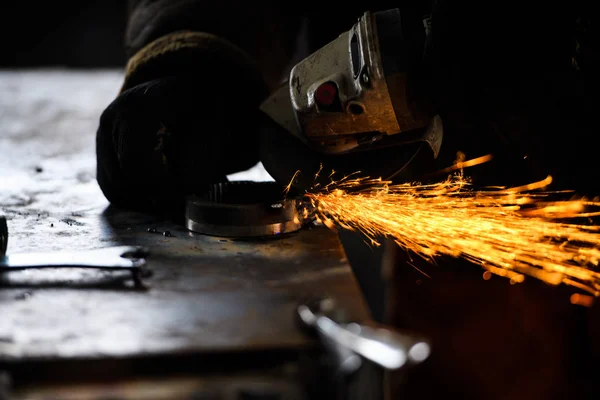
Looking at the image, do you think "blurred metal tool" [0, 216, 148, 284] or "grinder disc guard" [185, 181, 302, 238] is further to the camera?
"grinder disc guard" [185, 181, 302, 238]

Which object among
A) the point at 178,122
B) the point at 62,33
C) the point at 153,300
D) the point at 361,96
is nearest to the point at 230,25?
the point at 178,122

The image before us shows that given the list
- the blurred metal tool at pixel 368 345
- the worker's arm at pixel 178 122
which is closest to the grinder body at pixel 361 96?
the worker's arm at pixel 178 122

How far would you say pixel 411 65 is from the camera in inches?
63.5

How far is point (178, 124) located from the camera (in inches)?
70.1

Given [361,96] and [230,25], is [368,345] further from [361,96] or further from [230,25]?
[230,25]

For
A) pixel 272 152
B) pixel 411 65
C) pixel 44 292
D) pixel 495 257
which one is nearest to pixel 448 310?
pixel 495 257

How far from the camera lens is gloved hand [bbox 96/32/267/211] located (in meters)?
1.76

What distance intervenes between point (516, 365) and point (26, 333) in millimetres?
2120

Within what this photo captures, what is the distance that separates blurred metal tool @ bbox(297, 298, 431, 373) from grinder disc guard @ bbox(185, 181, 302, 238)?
585 mm

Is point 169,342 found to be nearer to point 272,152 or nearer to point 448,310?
point 272,152

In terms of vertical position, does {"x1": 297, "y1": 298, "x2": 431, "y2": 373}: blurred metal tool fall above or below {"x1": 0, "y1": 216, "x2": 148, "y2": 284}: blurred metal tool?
below

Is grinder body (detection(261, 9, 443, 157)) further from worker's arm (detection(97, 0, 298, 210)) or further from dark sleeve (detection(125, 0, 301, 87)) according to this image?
dark sleeve (detection(125, 0, 301, 87))

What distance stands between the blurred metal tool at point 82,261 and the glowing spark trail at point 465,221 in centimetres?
58

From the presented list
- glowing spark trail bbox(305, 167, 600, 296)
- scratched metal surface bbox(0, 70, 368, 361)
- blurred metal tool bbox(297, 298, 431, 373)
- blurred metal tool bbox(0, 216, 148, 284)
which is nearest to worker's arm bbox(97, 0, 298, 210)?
scratched metal surface bbox(0, 70, 368, 361)
